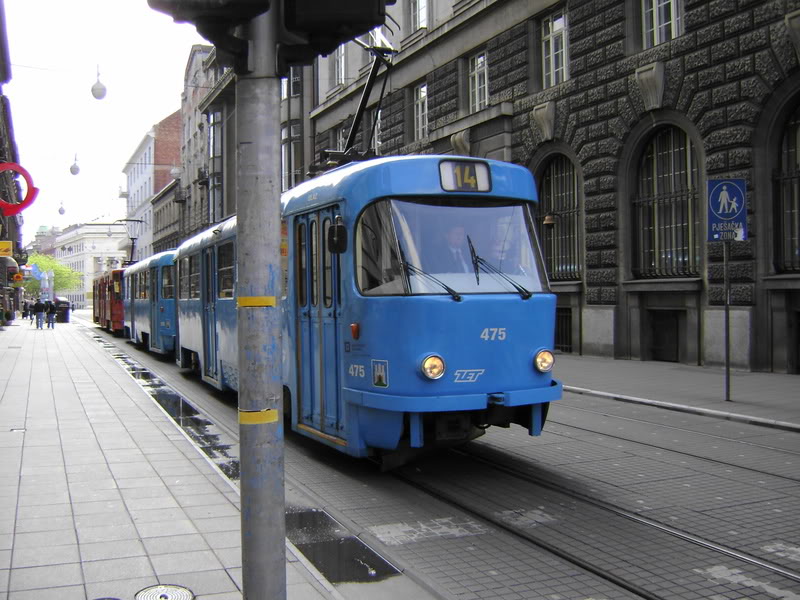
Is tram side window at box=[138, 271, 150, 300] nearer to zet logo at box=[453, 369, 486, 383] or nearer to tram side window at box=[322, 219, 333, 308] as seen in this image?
tram side window at box=[322, 219, 333, 308]

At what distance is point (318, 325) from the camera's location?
8.38 meters

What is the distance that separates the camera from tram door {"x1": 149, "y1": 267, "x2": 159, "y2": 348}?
76.3 ft

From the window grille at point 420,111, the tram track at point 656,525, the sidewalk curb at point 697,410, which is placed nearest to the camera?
the tram track at point 656,525

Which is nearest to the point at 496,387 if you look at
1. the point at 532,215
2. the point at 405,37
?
the point at 532,215

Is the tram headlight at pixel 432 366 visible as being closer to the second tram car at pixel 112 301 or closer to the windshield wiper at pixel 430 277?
the windshield wiper at pixel 430 277

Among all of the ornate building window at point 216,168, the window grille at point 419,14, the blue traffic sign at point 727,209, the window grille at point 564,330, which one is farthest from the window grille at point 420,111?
the ornate building window at point 216,168

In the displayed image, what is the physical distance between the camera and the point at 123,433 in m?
9.93

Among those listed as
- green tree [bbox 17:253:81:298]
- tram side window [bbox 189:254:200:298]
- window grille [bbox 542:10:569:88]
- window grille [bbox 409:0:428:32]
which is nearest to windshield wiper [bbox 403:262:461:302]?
tram side window [bbox 189:254:200:298]

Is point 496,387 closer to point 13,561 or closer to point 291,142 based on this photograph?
point 13,561

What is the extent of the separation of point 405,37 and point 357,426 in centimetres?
2420

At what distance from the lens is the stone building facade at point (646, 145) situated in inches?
606

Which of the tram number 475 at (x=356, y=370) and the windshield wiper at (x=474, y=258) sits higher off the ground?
the windshield wiper at (x=474, y=258)

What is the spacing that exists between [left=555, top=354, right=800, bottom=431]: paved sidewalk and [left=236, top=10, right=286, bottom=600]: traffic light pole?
8506mm

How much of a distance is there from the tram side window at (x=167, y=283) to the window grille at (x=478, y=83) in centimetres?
1052
